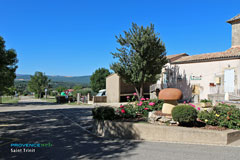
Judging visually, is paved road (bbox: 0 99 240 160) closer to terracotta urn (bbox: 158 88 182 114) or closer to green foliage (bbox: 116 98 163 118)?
green foliage (bbox: 116 98 163 118)

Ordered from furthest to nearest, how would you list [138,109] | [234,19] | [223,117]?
[234,19]
[138,109]
[223,117]

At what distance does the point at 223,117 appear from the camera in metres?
7.80

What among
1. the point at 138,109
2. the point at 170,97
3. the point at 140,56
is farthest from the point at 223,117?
the point at 140,56

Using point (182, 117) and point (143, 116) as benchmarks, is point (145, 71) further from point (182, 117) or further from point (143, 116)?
point (182, 117)

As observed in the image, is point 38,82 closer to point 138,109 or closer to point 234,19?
point 234,19

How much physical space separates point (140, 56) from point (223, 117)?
37.1ft

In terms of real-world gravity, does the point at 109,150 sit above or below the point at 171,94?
below

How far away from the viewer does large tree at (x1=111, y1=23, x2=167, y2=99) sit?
1812cm

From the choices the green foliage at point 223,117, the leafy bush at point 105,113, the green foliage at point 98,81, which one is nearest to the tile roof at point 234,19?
the green foliage at point 223,117

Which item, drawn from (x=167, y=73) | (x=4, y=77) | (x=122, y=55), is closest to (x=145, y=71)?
(x=122, y=55)

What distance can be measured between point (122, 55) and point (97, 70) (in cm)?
3982

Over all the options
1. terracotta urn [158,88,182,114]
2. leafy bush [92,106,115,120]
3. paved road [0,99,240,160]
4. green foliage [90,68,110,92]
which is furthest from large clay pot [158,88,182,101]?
green foliage [90,68,110,92]

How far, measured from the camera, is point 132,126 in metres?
7.92

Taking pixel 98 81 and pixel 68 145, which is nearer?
pixel 68 145
